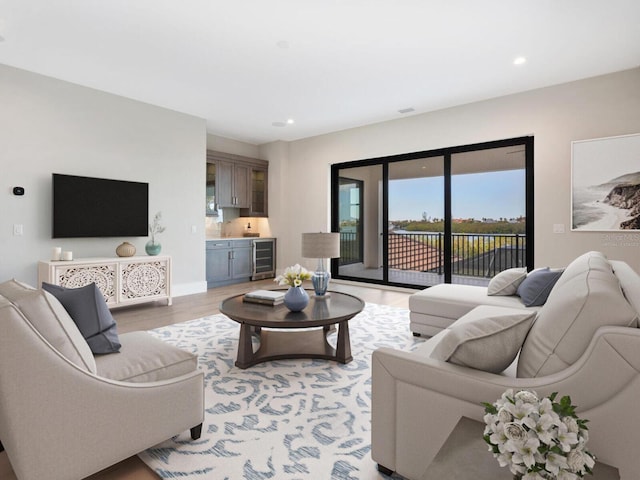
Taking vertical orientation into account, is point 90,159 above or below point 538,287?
above

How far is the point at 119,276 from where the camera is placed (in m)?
4.55

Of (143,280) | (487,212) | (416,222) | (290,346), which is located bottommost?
(290,346)

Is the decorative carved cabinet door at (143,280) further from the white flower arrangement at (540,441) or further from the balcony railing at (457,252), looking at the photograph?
the white flower arrangement at (540,441)

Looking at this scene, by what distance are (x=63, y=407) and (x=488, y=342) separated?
162 cm

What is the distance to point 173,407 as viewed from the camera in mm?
1706

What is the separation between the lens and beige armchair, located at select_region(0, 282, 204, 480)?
1.28m

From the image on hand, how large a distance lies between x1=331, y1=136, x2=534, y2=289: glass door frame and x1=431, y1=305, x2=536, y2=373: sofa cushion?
3908 millimetres

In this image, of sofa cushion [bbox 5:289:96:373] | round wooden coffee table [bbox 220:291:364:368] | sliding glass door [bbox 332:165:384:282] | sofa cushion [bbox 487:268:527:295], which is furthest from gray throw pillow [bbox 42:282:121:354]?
sliding glass door [bbox 332:165:384:282]

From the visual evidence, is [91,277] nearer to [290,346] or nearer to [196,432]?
[290,346]

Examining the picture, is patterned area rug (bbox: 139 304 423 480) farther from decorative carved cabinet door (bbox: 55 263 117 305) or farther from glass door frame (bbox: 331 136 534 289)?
glass door frame (bbox: 331 136 534 289)

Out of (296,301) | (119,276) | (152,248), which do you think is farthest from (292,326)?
(152,248)

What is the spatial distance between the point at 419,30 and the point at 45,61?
3848 mm

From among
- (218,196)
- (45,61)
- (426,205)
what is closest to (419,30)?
(426,205)

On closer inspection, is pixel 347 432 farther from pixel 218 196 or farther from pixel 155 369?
pixel 218 196
